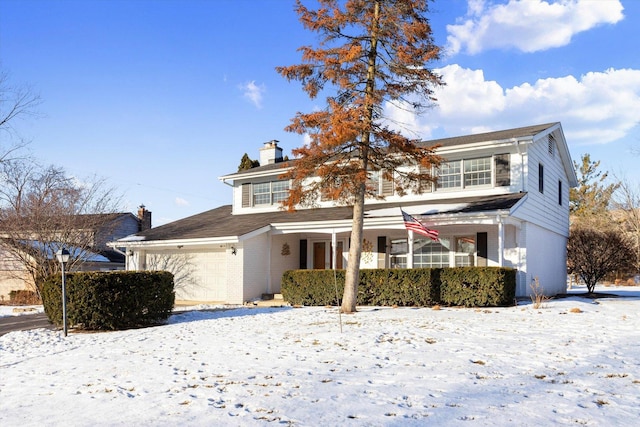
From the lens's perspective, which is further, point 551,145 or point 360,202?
point 551,145

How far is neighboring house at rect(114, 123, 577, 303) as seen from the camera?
17.7 meters

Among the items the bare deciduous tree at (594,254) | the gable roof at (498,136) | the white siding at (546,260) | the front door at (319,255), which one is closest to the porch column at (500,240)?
the white siding at (546,260)

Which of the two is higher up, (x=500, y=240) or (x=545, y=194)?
(x=545, y=194)

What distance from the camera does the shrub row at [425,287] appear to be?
15.2 m

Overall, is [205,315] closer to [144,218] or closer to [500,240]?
[500,240]

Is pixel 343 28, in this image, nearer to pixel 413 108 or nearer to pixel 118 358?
pixel 413 108

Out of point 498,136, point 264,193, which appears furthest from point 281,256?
point 498,136

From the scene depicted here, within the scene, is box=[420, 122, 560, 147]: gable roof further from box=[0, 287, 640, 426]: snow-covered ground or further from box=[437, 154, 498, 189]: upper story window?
box=[0, 287, 640, 426]: snow-covered ground

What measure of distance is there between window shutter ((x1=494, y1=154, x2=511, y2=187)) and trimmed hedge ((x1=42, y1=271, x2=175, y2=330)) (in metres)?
11.3

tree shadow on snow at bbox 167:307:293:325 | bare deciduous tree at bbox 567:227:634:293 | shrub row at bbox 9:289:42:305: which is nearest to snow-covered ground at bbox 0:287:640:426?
tree shadow on snow at bbox 167:307:293:325

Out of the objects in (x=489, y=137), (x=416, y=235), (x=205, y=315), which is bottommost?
(x=205, y=315)

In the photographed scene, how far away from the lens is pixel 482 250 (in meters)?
18.0

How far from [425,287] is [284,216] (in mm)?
7455

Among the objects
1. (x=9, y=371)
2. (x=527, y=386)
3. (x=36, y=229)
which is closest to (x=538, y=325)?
(x=527, y=386)
